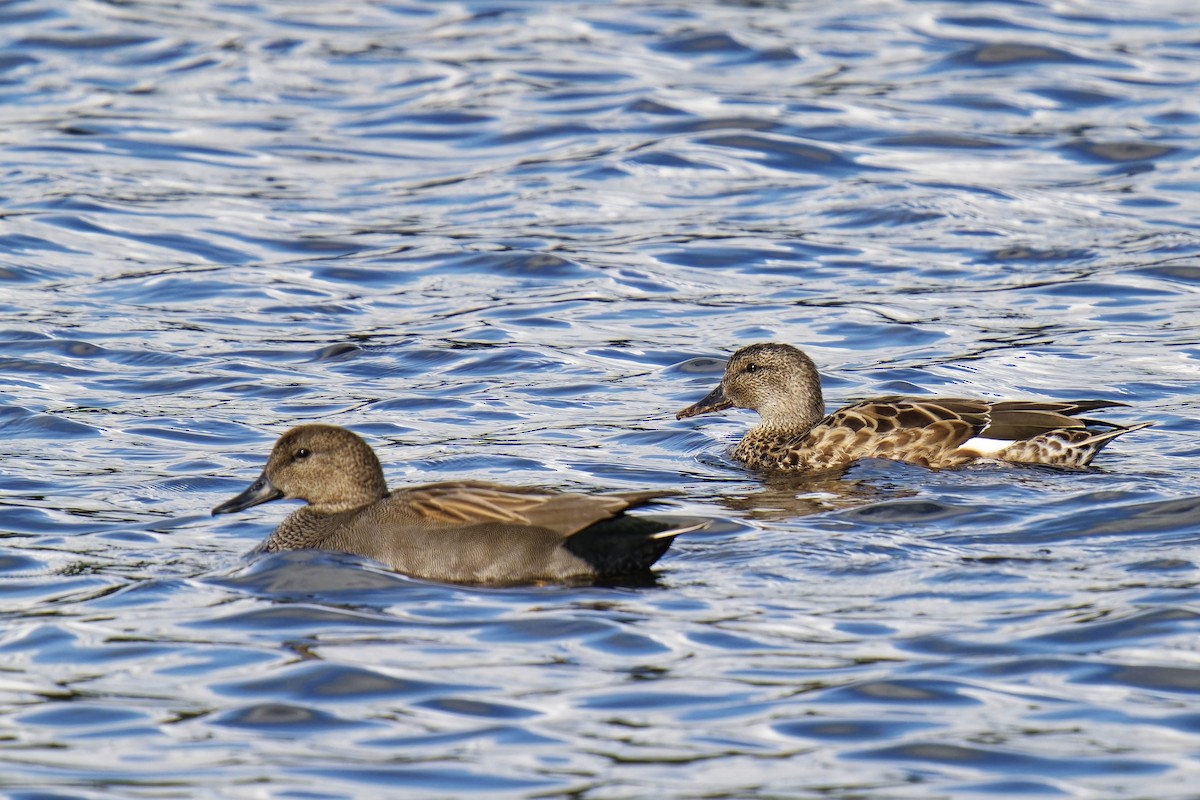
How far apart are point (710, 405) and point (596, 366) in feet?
5.71

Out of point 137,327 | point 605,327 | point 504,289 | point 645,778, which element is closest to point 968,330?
point 605,327

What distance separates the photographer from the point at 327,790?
262 inches

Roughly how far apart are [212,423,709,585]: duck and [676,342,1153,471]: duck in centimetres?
259

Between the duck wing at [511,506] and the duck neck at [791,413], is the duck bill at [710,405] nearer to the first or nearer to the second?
the duck neck at [791,413]

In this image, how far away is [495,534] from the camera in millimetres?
8781

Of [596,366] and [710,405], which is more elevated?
[710,405]

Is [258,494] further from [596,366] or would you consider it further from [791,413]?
[596,366]

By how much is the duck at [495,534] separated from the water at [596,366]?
0.17 m

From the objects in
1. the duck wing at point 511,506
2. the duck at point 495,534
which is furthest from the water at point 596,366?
the duck wing at point 511,506

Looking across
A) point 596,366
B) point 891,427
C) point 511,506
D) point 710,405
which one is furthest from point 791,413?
point 511,506

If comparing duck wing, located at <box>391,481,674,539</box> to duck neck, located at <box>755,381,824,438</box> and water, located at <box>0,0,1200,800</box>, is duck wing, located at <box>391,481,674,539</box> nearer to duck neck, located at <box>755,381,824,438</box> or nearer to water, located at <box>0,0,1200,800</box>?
water, located at <box>0,0,1200,800</box>

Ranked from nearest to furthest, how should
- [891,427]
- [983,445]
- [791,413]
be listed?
[983,445], [891,427], [791,413]

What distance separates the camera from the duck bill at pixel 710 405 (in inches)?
490

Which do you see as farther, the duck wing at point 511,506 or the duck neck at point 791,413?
the duck neck at point 791,413
